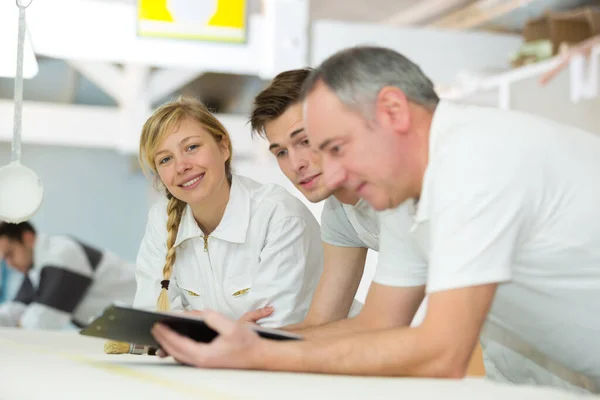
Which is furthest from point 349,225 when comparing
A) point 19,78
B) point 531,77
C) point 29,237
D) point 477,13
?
point 477,13

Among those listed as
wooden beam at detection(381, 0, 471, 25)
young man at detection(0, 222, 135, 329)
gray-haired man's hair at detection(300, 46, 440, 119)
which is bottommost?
young man at detection(0, 222, 135, 329)

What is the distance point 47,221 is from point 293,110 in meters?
6.63

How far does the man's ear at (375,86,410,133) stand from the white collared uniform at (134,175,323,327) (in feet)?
2.69

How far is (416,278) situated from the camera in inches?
59.5

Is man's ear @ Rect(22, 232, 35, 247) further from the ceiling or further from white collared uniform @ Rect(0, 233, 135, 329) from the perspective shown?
the ceiling

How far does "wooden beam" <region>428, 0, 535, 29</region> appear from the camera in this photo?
464 cm

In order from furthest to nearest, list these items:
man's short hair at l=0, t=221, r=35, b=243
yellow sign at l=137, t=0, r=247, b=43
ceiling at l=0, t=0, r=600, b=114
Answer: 1. ceiling at l=0, t=0, r=600, b=114
2. man's short hair at l=0, t=221, r=35, b=243
3. yellow sign at l=137, t=0, r=247, b=43

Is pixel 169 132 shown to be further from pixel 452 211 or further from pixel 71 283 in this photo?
pixel 71 283

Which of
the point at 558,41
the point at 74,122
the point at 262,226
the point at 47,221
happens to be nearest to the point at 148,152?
the point at 262,226

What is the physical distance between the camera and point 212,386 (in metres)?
1.03

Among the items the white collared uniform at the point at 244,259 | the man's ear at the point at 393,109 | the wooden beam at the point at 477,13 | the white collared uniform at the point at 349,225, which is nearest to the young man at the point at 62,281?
the white collared uniform at the point at 244,259

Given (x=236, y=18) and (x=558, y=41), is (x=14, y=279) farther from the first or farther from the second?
(x=558, y=41)

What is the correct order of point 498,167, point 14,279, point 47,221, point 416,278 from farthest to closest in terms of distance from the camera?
point 47,221
point 14,279
point 416,278
point 498,167

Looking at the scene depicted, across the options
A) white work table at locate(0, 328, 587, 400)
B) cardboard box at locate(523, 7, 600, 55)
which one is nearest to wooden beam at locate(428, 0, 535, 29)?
cardboard box at locate(523, 7, 600, 55)
